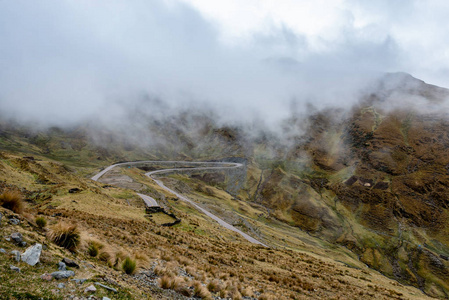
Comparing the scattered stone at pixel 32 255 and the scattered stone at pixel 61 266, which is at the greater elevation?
the scattered stone at pixel 32 255

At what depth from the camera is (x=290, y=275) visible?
18859 mm

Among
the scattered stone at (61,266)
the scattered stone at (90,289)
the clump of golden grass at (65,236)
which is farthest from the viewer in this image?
the clump of golden grass at (65,236)

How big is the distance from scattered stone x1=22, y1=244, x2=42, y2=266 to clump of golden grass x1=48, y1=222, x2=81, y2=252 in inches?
101

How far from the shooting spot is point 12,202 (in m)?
9.59

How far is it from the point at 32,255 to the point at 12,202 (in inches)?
197

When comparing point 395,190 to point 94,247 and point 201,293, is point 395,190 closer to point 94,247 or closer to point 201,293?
point 201,293

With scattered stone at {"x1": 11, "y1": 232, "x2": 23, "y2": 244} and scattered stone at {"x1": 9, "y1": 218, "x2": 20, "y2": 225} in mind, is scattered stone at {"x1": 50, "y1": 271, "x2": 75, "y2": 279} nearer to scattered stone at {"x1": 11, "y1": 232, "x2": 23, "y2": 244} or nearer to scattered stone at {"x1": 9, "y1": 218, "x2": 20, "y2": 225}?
scattered stone at {"x1": 11, "y1": 232, "x2": 23, "y2": 244}

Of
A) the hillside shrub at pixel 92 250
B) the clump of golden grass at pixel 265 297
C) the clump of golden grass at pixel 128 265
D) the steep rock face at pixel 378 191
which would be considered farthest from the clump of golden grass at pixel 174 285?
the steep rock face at pixel 378 191

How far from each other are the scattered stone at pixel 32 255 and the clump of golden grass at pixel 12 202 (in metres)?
4.35

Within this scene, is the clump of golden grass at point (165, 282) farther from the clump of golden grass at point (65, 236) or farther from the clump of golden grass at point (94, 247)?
the clump of golden grass at point (65, 236)

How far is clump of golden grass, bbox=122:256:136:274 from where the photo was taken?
929cm

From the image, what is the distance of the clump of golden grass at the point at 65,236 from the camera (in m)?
8.77

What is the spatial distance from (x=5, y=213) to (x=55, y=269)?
12.8ft

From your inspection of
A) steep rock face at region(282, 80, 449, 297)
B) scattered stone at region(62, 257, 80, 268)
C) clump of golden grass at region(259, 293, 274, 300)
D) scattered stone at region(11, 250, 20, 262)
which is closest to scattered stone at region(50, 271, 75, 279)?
scattered stone at region(62, 257, 80, 268)
